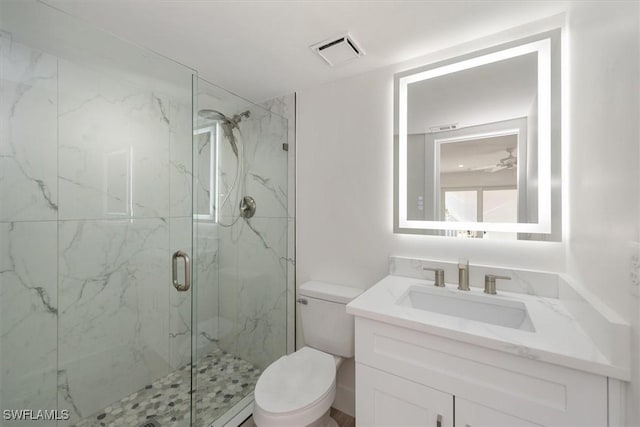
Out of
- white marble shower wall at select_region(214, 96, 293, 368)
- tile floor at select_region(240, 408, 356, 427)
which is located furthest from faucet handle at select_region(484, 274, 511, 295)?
white marble shower wall at select_region(214, 96, 293, 368)

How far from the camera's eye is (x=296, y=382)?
131 centimetres

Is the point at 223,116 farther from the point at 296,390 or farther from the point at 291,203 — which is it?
the point at 296,390

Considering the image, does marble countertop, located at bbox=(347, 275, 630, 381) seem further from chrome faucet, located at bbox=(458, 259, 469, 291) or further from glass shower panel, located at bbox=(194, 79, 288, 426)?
glass shower panel, located at bbox=(194, 79, 288, 426)

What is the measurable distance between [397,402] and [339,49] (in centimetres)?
170

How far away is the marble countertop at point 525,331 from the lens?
2.41ft

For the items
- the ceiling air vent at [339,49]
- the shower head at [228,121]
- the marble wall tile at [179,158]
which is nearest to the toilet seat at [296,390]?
the marble wall tile at [179,158]

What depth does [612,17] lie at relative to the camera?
753 mm

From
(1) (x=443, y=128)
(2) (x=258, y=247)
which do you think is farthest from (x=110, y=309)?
(1) (x=443, y=128)

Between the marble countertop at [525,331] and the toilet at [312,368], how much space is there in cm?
42

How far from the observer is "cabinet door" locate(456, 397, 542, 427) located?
811 mm

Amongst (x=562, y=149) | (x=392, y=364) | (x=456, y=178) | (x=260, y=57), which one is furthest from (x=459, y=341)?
(x=260, y=57)

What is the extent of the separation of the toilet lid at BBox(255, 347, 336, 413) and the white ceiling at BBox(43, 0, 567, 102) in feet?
5.78

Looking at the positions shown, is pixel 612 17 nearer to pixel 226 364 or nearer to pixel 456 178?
pixel 456 178

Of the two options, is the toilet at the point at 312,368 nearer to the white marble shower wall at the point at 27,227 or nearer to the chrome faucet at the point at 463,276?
the chrome faucet at the point at 463,276
